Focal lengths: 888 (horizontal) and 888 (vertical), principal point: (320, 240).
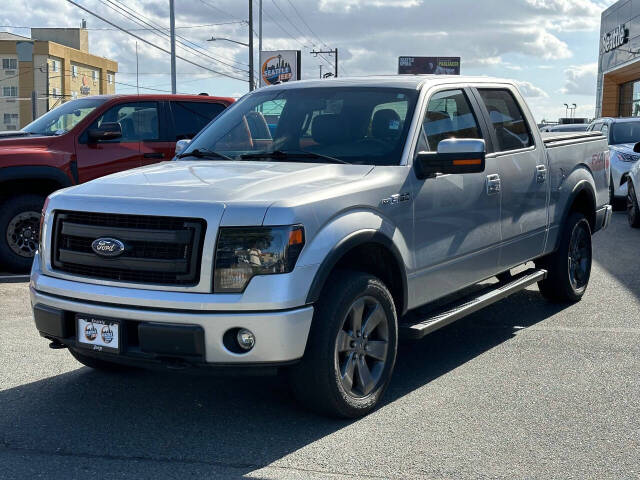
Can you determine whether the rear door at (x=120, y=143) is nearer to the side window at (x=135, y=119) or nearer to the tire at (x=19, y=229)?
the side window at (x=135, y=119)

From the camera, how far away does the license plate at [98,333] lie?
4445 millimetres

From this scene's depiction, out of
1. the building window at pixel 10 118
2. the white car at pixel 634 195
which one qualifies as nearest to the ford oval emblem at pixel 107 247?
the white car at pixel 634 195

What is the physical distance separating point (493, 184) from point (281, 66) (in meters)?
63.5

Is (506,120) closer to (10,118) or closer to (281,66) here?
(281,66)

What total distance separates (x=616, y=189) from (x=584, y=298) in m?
8.43

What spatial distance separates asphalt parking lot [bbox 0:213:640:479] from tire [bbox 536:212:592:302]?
940 mm

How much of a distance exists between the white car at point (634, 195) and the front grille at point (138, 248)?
410 inches

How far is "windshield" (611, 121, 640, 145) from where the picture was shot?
1680 cm

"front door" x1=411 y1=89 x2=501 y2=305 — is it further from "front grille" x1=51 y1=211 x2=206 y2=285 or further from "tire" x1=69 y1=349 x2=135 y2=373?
"tire" x1=69 y1=349 x2=135 y2=373

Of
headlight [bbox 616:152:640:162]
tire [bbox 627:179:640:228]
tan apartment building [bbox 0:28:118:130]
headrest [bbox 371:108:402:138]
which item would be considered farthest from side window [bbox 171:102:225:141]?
tan apartment building [bbox 0:28:118:130]

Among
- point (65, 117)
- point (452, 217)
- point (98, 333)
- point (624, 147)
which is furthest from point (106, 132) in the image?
point (624, 147)

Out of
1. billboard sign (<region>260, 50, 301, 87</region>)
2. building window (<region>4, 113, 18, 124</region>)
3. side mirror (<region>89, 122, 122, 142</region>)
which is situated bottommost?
side mirror (<region>89, 122, 122, 142</region>)

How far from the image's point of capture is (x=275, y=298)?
14.0 feet

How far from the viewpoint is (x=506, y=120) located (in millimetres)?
6719
